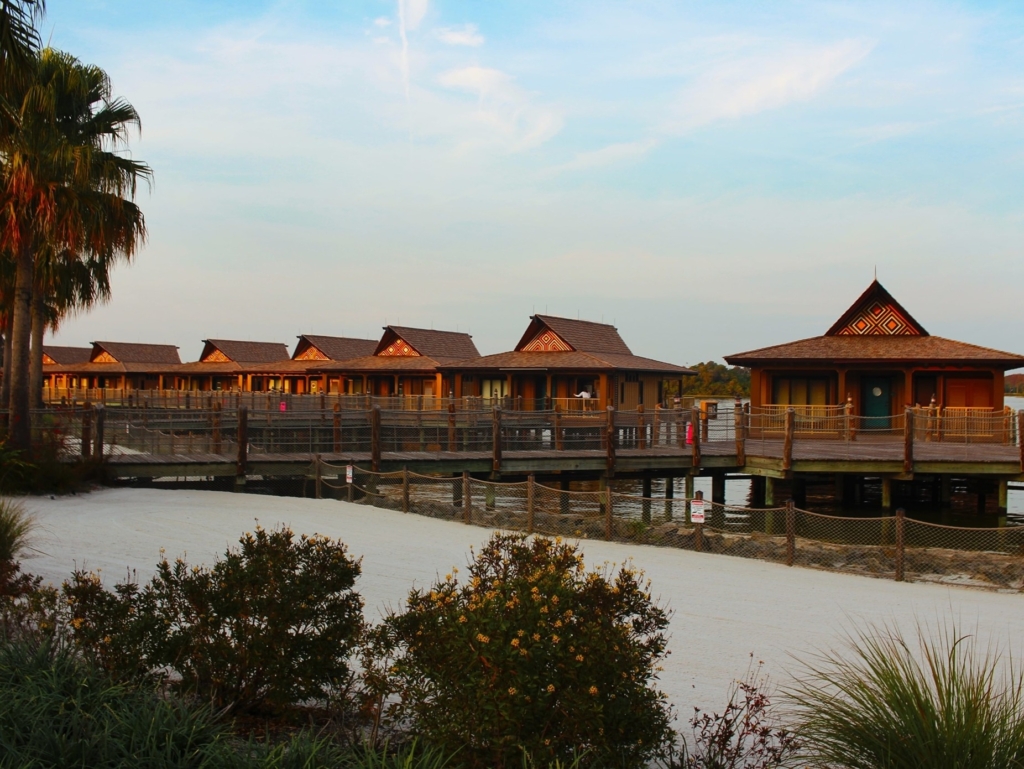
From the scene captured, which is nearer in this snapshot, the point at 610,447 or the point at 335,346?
the point at 610,447

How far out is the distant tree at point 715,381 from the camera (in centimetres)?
10047

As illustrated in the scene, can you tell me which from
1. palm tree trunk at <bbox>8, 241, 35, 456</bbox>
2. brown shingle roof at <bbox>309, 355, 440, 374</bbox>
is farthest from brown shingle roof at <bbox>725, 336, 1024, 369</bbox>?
palm tree trunk at <bbox>8, 241, 35, 456</bbox>

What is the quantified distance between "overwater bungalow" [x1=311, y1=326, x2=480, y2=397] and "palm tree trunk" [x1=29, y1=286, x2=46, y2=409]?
21.2 metres

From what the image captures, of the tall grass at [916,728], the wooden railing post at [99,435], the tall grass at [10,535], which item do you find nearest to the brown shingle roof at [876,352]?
the wooden railing post at [99,435]

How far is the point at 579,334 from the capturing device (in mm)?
47250

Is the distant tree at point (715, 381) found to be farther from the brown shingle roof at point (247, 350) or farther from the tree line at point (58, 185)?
the tree line at point (58, 185)

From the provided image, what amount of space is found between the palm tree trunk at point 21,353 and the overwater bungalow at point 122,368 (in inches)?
2029

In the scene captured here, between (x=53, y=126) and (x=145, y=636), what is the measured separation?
16.9m

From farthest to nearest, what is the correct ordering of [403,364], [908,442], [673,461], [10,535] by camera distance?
[403,364] → [673,461] → [908,442] → [10,535]

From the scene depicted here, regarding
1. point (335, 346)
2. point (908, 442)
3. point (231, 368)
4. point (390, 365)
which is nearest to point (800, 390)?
point (908, 442)

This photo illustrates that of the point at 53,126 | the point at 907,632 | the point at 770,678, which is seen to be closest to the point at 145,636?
the point at 770,678

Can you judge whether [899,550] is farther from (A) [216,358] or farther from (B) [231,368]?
(A) [216,358]

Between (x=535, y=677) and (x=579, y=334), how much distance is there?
42.8 meters

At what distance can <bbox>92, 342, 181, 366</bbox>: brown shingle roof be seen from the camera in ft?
252
